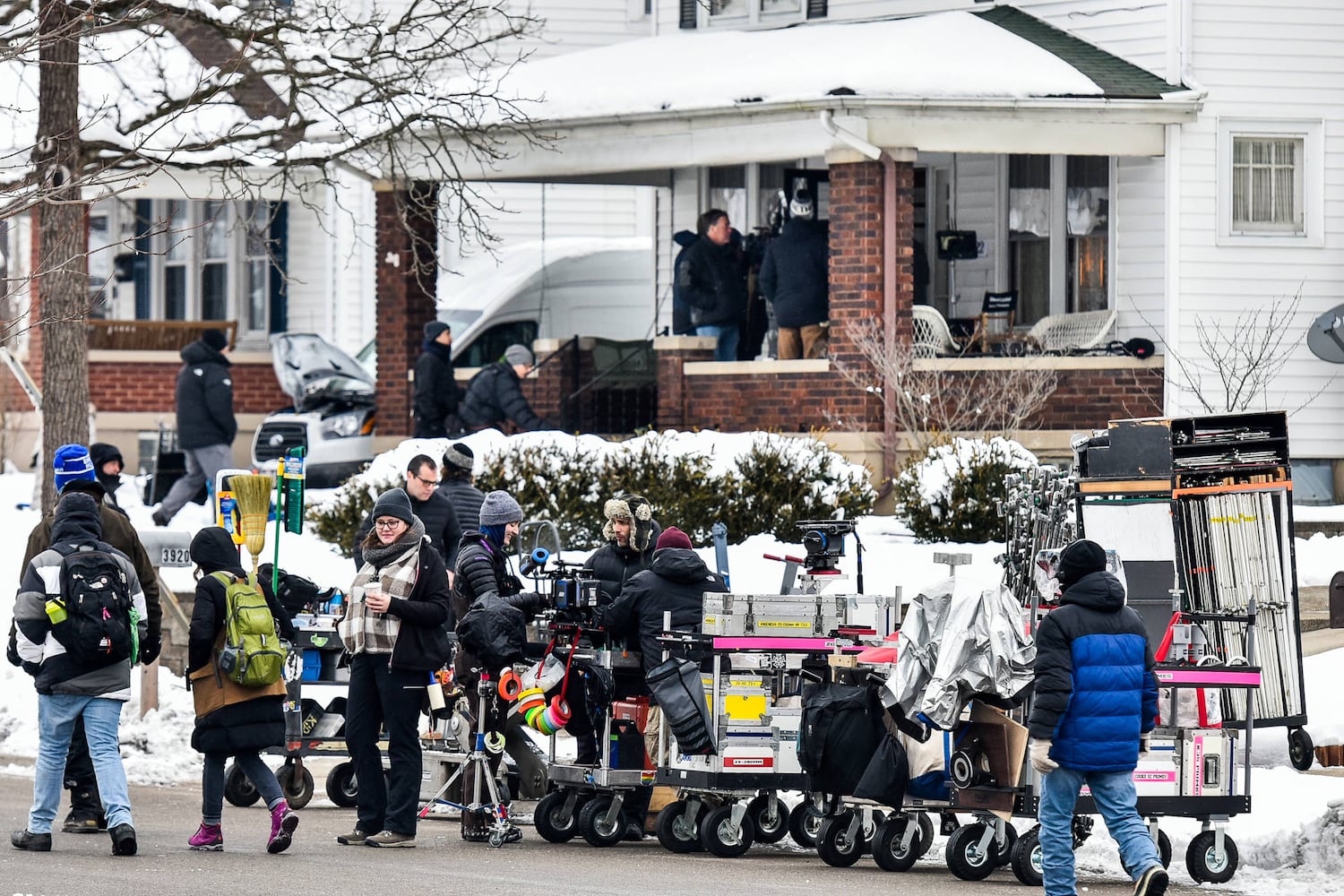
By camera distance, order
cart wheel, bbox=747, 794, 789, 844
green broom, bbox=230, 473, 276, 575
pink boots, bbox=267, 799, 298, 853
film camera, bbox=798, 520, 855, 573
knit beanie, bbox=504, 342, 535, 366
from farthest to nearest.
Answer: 1. knit beanie, bbox=504, 342, 535, 366
2. green broom, bbox=230, 473, 276, 575
3. film camera, bbox=798, 520, 855, 573
4. cart wheel, bbox=747, 794, 789, 844
5. pink boots, bbox=267, 799, 298, 853

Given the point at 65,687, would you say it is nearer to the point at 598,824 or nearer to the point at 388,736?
the point at 388,736

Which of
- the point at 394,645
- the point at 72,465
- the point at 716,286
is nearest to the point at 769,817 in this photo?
the point at 394,645

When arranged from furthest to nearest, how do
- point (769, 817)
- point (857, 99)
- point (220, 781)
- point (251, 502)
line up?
point (857, 99) → point (251, 502) → point (769, 817) → point (220, 781)

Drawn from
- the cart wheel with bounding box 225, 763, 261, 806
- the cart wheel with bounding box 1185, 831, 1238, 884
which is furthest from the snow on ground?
the cart wheel with bounding box 225, 763, 261, 806

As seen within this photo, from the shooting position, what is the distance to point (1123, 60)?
2131 cm

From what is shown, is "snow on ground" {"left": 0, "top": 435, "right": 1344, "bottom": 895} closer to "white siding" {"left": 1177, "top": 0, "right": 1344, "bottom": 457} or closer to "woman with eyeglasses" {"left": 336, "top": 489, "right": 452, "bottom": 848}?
"white siding" {"left": 1177, "top": 0, "right": 1344, "bottom": 457}

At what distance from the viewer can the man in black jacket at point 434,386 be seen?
851 inches

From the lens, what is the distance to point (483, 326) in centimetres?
2553

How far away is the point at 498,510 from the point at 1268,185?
11.7 metres

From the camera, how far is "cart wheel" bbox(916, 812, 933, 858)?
11.0m

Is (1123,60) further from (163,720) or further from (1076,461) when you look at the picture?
(163,720)

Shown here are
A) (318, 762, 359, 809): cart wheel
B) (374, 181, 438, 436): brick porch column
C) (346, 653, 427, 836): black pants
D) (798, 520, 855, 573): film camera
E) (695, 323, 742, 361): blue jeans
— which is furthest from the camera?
(374, 181, 438, 436): brick porch column

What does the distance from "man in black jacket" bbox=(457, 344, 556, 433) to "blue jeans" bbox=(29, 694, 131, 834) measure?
9900mm

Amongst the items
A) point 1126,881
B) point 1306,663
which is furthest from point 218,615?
point 1306,663
